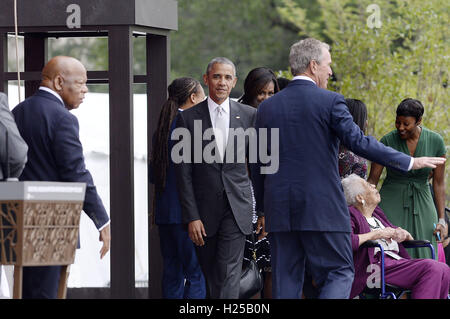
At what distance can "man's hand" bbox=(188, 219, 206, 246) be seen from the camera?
24.5 feet

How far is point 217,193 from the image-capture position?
24.7 feet

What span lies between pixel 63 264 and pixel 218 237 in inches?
74.7

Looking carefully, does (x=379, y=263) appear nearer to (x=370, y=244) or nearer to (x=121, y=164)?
(x=370, y=244)

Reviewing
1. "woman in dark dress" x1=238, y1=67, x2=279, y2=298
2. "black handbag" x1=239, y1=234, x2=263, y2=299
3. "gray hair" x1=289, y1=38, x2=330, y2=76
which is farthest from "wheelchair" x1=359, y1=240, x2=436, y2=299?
"gray hair" x1=289, y1=38, x2=330, y2=76

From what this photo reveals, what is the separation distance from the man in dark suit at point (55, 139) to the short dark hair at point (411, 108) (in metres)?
3.19

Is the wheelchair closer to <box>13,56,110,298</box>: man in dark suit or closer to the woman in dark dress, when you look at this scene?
the woman in dark dress

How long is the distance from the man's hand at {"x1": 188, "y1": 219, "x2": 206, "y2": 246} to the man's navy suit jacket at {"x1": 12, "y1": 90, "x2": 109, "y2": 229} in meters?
1.12

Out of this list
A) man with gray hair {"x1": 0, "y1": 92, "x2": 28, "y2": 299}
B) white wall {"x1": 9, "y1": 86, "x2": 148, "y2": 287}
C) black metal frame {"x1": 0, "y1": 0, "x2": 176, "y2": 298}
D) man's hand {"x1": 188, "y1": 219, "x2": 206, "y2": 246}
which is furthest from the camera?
white wall {"x1": 9, "y1": 86, "x2": 148, "y2": 287}

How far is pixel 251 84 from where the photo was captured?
27.7 feet

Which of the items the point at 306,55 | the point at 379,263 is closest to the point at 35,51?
the point at 306,55

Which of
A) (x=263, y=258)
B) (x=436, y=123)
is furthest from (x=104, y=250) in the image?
(x=436, y=123)

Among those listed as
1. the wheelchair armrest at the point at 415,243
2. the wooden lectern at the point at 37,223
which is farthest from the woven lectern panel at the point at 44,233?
the wheelchair armrest at the point at 415,243

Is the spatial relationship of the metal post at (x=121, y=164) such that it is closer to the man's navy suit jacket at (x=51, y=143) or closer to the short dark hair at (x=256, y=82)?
the short dark hair at (x=256, y=82)

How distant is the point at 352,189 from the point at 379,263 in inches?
24.5
